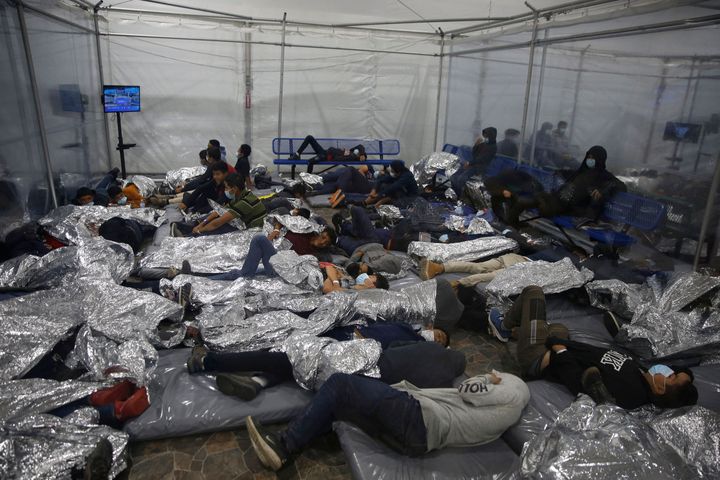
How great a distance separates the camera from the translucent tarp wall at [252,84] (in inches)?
356

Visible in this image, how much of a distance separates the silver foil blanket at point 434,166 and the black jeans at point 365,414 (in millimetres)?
6616

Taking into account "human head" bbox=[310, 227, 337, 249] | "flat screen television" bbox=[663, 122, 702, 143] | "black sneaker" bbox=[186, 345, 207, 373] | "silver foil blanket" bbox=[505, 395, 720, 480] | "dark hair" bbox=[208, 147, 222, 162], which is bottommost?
"black sneaker" bbox=[186, 345, 207, 373]

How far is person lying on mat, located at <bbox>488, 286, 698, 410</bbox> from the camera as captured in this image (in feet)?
8.93

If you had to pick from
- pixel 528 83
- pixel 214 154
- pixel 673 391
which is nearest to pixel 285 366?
pixel 673 391

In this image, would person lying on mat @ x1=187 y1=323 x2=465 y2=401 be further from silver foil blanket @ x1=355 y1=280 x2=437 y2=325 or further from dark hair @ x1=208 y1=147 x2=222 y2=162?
dark hair @ x1=208 y1=147 x2=222 y2=162

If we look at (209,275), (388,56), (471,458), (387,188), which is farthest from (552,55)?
(471,458)

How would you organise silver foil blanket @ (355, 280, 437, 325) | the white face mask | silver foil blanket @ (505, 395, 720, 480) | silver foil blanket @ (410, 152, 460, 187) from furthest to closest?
1. silver foil blanket @ (410, 152, 460, 187)
2. silver foil blanket @ (355, 280, 437, 325)
3. the white face mask
4. silver foil blanket @ (505, 395, 720, 480)

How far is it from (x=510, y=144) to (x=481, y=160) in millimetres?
548

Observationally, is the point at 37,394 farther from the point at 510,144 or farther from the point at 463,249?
the point at 510,144

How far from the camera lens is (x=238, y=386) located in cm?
274

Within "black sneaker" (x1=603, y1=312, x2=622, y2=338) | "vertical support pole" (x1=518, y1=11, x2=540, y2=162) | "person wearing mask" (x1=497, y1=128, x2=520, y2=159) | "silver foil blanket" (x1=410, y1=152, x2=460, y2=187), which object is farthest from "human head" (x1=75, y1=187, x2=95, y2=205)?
"person wearing mask" (x1=497, y1=128, x2=520, y2=159)

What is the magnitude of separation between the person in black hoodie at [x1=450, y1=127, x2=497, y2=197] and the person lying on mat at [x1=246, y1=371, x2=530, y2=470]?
5.79 m

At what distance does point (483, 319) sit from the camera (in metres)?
4.04

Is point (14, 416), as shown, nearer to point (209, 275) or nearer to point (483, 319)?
point (209, 275)
